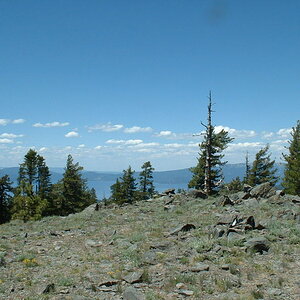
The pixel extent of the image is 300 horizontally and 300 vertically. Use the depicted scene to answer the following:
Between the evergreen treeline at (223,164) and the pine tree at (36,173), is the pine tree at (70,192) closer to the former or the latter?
the pine tree at (36,173)

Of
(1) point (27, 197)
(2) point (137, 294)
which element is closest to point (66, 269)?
(2) point (137, 294)

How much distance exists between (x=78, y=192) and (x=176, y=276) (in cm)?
4266

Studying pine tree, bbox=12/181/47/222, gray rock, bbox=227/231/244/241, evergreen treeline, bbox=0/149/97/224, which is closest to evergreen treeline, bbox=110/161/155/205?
evergreen treeline, bbox=0/149/97/224

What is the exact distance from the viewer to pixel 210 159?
1583 inches

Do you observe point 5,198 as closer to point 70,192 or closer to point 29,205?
point 70,192

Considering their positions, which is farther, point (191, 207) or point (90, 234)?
point (191, 207)

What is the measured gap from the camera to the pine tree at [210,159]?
31.6 metres

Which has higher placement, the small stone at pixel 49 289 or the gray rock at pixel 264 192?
the gray rock at pixel 264 192

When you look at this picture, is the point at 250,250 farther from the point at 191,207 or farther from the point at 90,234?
the point at 191,207

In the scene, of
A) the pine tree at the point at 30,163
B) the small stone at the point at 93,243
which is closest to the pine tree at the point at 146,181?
the pine tree at the point at 30,163

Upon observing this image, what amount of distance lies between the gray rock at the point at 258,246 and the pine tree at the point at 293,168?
3091 cm

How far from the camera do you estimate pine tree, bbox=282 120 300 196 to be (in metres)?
40.6

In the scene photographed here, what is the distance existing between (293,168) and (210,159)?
11.4m

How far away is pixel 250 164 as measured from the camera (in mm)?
57906
